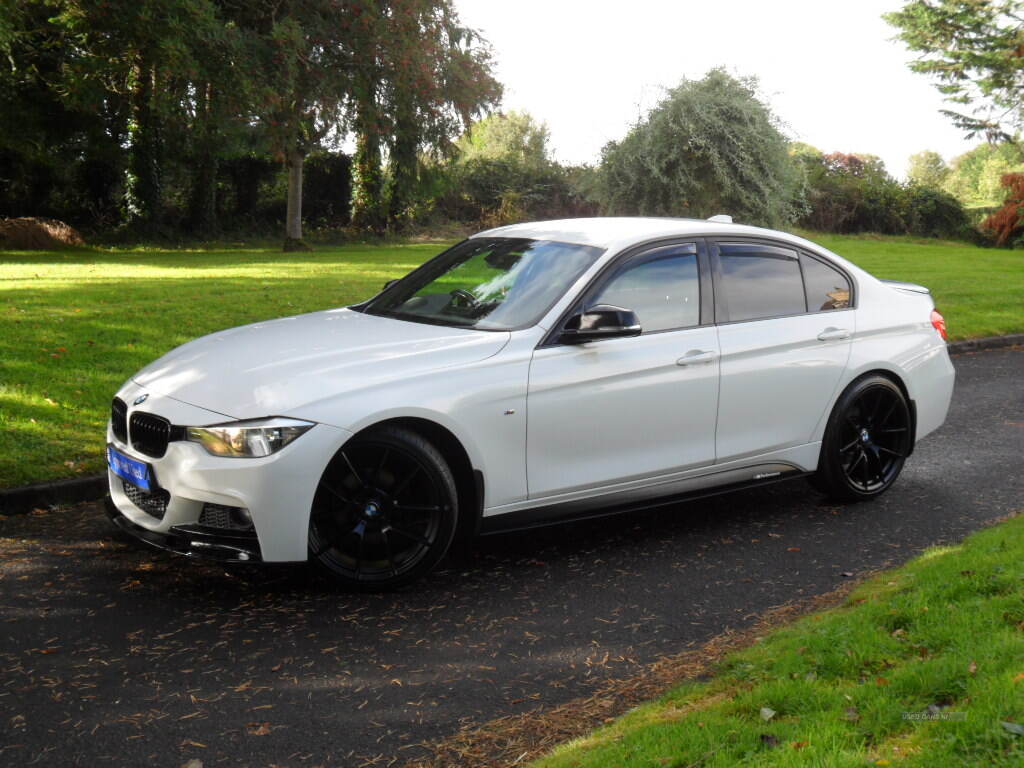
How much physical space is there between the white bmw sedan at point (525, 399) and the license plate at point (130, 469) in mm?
21

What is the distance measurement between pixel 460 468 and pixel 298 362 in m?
0.94

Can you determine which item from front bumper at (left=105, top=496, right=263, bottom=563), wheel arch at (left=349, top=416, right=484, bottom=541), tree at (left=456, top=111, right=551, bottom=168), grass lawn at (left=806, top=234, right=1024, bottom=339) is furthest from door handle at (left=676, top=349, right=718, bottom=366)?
tree at (left=456, top=111, right=551, bottom=168)

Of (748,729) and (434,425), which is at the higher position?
(434,425)

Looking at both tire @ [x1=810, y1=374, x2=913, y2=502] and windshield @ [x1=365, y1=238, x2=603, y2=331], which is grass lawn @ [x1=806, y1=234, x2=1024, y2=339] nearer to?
tire @ [x1=810, y1=374, x2=913, y2=502]

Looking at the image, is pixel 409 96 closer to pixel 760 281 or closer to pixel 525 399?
pixel 760 281

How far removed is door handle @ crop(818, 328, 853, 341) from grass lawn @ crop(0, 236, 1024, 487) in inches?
193

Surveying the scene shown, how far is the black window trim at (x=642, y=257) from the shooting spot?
18.4 feet

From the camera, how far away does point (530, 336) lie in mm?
5508

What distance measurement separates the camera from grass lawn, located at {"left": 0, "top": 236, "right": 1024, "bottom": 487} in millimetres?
8023

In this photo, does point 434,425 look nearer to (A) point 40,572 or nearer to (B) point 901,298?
(A) point 40,572

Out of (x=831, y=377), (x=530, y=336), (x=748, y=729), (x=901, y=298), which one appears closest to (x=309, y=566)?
(x=530, y=336)

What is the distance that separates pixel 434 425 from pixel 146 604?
1.61 m

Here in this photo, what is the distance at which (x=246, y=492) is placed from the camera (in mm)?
4738

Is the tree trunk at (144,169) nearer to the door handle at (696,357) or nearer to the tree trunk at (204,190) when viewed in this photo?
the tree trunk at (204,190)
